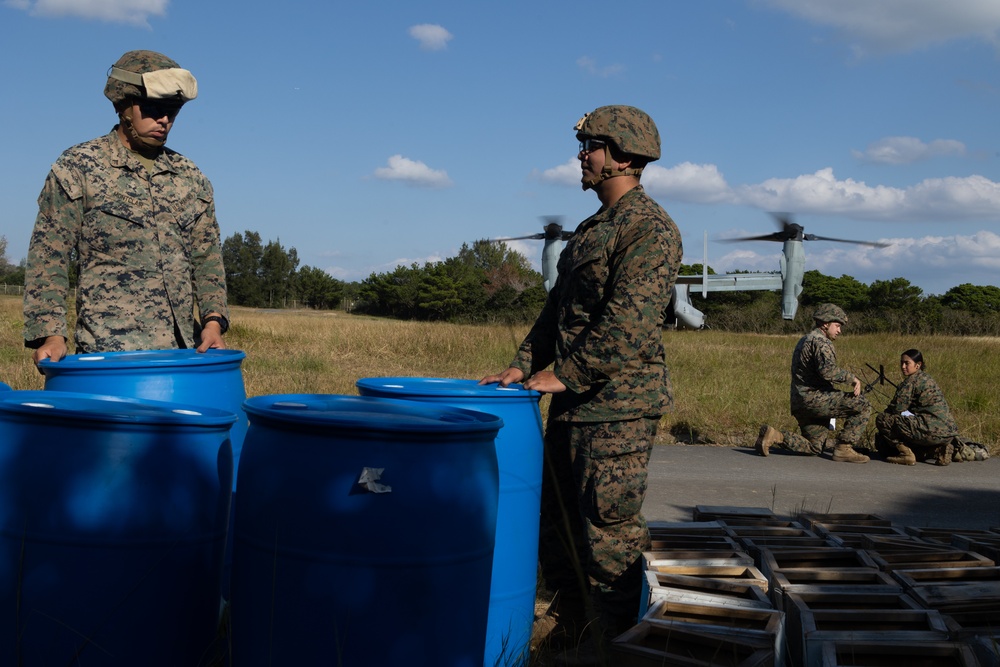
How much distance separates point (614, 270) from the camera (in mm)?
3457

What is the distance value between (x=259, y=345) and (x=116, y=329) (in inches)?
654

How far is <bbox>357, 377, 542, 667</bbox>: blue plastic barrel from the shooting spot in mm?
3041

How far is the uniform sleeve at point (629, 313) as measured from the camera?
10.9 ft

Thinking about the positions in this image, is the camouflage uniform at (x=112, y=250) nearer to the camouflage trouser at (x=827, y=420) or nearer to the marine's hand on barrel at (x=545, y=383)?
the marine's hand on barrel at (x=545, y=383)

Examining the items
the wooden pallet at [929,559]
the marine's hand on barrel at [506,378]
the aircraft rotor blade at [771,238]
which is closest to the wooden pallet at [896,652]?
the wooden pallet at [929,559]

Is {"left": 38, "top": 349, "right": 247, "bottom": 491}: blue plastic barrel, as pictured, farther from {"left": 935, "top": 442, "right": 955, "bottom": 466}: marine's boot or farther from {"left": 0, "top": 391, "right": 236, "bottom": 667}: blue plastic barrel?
{"left": 935, "top": 442, "right": 955, "bottom": 466}: marine's boot

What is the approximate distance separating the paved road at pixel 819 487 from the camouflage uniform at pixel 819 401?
287 millimetres

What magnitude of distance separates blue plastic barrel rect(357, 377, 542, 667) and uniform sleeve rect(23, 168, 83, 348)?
123 centimetres

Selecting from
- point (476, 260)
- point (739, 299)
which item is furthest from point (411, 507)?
point (476, 260)

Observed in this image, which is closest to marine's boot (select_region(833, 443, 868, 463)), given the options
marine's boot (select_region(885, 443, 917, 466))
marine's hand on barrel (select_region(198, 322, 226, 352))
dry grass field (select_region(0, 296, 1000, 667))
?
marine's boot (select_region(885, 443, 917, 466))

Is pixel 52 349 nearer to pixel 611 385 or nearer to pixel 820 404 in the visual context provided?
pixel 611 385

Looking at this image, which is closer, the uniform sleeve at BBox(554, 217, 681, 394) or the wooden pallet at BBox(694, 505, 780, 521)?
the uniform sleeve at BBox(554, 217, 681, 394)

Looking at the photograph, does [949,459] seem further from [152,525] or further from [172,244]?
[152,525]

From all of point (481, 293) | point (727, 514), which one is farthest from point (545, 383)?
point (481, 293)
